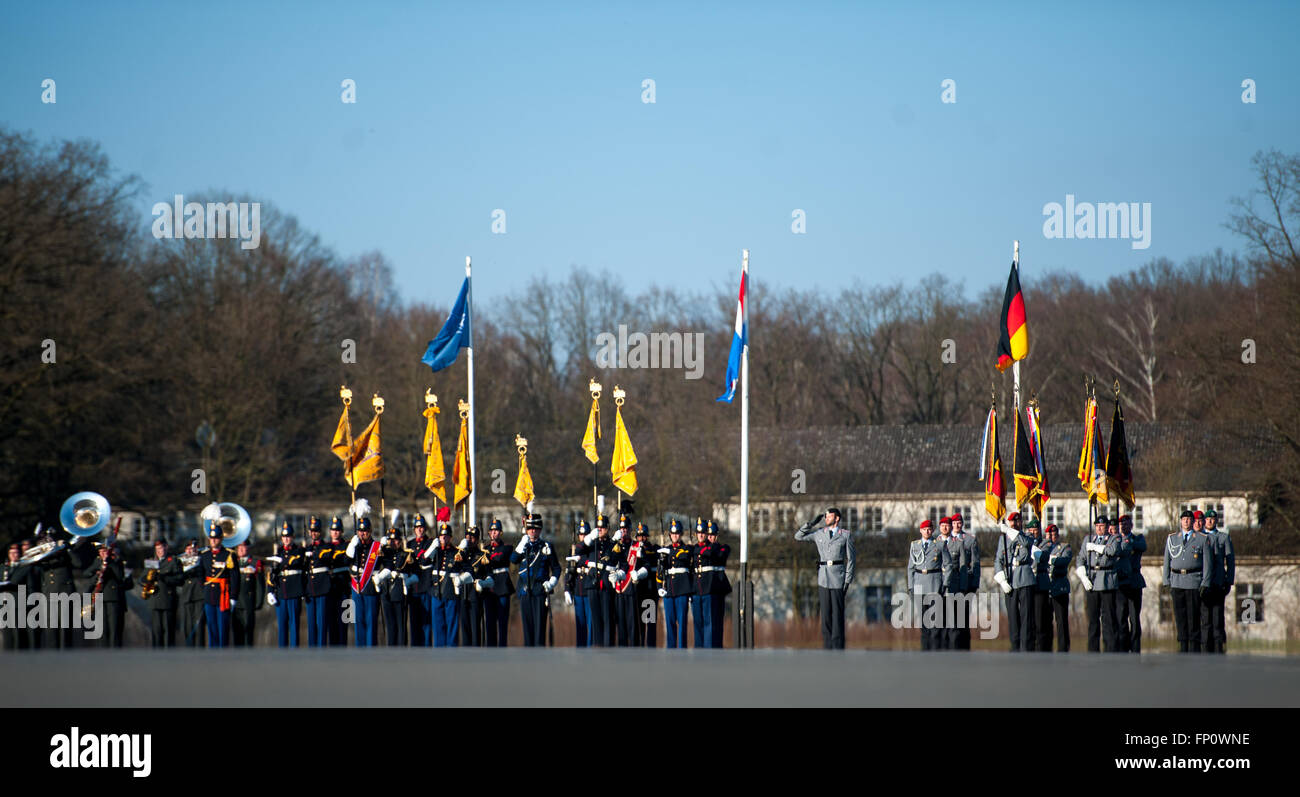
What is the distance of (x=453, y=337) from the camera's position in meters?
23.0

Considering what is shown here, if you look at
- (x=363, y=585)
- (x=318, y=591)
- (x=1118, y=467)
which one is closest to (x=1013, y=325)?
(x=1118, y=467)

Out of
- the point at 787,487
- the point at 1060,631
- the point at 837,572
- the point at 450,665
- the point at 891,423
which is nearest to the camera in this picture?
the point at 450,665

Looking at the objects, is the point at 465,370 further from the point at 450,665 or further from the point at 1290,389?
the point at 450,665

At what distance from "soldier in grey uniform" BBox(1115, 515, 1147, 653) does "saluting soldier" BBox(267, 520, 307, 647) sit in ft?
31.8

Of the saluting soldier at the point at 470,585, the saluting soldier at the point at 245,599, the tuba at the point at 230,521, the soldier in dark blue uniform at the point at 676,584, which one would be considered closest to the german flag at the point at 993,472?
the soldier in dark blue uniform at the point at 676,584

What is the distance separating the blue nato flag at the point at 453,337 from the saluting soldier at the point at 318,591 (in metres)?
5.40

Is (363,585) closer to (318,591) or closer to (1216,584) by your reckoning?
(318,591)

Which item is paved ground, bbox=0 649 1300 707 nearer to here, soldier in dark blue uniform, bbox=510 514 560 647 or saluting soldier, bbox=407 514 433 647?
soldier in dark blue uniform, bbox=510 514 560 647

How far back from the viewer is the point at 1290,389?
36.7 metres

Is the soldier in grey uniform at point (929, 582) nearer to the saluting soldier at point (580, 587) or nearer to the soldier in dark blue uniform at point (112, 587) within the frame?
the saluting soldier at point (580, 587)

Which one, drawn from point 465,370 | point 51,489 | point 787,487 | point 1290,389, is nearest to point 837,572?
point 1290,389

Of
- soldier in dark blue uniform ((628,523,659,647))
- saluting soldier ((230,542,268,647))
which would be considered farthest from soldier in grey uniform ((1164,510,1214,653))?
saluting soldier ((230,542,268,647))

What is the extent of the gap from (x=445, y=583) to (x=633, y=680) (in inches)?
434
